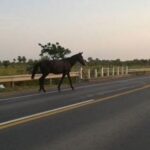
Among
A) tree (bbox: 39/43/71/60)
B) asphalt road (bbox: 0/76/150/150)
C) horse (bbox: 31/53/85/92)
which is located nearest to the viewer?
asphalt road (bbox: 0/76/150/150)

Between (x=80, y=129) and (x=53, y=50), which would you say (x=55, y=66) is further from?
(x=53, y=50)

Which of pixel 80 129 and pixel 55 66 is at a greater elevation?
pixel 55 66

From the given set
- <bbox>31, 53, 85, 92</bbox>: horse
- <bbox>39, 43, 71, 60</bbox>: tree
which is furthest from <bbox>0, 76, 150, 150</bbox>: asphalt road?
<bbox>39, 43, 71, 60</bbox>: tree

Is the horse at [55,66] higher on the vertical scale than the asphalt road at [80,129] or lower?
higher

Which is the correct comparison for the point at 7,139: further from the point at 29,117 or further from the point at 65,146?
the point at 29,117

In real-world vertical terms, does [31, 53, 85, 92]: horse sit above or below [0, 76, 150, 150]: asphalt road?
above

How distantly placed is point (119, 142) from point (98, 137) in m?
0.66

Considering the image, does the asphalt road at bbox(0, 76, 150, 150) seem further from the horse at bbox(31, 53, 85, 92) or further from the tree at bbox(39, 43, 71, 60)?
the tree at bbox(39, 43, 71, 60)

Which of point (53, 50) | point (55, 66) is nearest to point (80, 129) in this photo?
point (55, 66)

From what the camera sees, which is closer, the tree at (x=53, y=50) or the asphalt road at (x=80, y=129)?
the asphalt road at (x=80, y=129)

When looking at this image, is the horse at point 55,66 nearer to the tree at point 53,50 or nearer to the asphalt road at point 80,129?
the asphalt road at point 80,129

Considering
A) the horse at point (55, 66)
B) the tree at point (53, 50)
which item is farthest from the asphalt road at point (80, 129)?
the tree at point (53, 50)

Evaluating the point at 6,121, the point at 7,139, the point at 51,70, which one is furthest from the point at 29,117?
the point at 51,70

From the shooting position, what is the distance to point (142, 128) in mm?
11297
